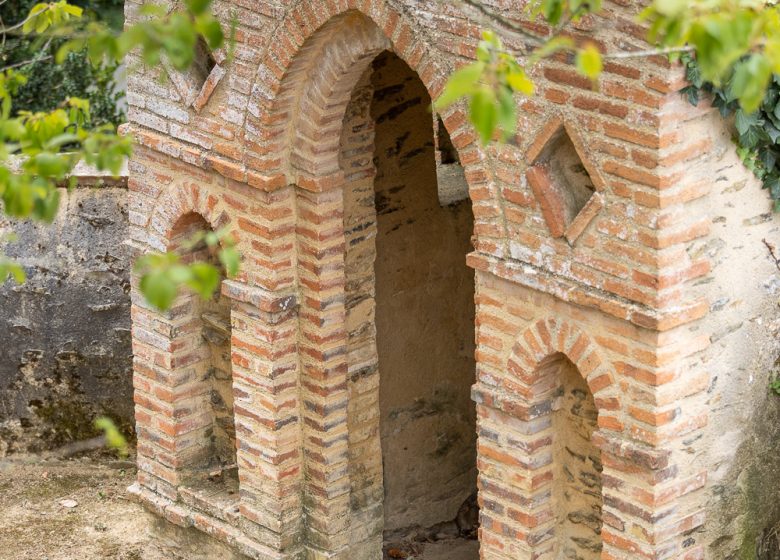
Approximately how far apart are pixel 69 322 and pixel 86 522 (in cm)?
149

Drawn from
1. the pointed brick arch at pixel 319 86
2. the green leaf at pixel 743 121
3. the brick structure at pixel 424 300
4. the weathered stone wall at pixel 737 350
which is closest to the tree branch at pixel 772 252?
the weathered stone wall at pixel 737 350

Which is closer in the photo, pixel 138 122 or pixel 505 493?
pixel 505 493

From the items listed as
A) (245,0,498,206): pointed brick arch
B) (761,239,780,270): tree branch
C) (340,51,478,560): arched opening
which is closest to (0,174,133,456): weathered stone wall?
(340,51,478,560): arched opening

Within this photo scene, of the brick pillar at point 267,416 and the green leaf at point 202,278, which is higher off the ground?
the green leaf at point 202,278

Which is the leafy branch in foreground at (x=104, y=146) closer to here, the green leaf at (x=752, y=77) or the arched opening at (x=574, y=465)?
the green leaf at (x=752, y=77)

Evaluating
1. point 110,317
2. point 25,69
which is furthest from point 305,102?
point 25,69

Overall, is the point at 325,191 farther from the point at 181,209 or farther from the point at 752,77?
the point at 752,77

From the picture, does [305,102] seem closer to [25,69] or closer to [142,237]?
[142,237]

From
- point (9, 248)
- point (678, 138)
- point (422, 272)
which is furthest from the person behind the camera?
point (9, 248)

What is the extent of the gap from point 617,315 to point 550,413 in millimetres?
882

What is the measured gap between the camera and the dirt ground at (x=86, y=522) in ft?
29.2

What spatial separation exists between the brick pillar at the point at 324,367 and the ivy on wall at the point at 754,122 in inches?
91.4

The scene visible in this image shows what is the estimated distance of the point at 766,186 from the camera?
6.34 meters

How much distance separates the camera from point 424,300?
30.1 ft
